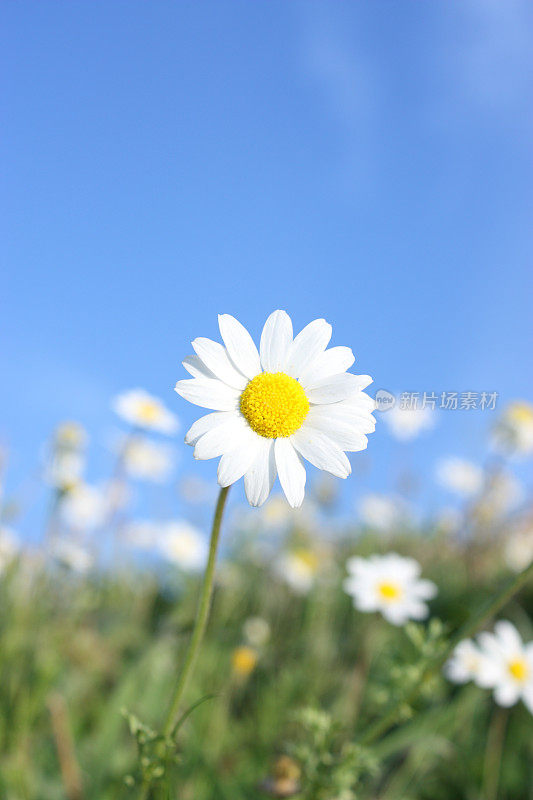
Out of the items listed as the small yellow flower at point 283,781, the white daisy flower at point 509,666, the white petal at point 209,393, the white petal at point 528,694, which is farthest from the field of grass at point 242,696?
the white petal at point 209,393

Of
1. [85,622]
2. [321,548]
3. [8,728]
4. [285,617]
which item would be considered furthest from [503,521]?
[8,728]

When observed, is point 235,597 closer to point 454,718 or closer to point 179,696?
point 454,718

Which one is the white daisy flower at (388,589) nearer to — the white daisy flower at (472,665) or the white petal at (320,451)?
the white daisy flower at (472,665)

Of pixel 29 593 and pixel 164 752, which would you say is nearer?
pixel 164 752

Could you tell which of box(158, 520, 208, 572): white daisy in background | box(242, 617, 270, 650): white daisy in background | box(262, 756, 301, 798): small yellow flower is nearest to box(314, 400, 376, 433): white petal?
box(262, 756, 301, 798): small yellow flower

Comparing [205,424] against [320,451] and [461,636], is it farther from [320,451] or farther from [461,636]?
[461,636]

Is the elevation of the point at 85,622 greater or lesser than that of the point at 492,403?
lesser
